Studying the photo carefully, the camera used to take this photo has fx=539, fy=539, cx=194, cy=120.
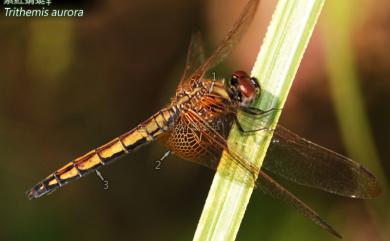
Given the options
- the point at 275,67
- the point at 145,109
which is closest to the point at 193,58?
the point at 145,109

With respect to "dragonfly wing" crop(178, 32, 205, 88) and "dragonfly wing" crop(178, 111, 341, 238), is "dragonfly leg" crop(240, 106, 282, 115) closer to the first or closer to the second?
"dragonfly wing" crop(178, 111, 341, 238)

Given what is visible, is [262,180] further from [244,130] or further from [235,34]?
[235,34]

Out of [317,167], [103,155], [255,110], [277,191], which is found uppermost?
[255,110]

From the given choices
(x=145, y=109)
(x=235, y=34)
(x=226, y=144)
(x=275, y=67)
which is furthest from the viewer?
(x=145, y=109)

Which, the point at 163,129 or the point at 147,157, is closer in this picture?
the point at 163,129

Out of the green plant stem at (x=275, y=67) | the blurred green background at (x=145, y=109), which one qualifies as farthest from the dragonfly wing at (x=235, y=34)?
the green plant stem at (x=275, y=67)

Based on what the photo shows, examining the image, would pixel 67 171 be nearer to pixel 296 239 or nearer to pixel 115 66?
pixel 115 66

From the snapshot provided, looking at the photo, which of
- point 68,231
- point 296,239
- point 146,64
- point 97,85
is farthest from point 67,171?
point 296,239
